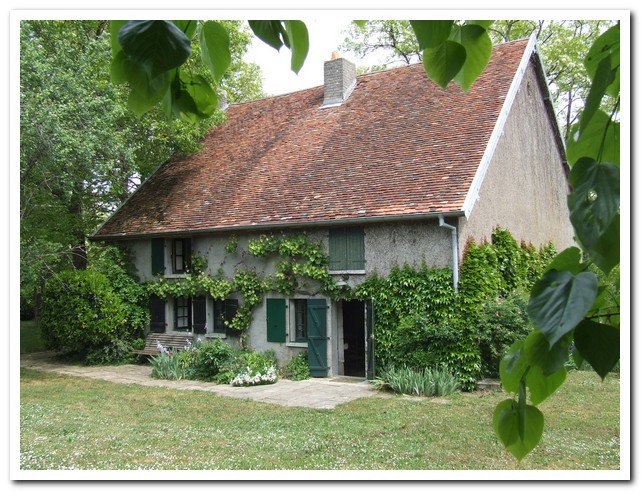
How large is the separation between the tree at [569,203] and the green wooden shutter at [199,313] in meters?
15.6

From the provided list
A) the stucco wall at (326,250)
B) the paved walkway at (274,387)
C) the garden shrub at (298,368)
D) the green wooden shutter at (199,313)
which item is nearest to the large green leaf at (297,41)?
the paved walkway at (274,387)

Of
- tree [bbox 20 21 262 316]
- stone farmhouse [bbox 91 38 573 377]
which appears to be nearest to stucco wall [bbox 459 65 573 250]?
stone farmhouse [bbox 91 38 573 377]

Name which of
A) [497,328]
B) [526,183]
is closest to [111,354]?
[497,328]

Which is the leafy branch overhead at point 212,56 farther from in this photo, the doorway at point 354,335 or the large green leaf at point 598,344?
the doorway at point 354,335

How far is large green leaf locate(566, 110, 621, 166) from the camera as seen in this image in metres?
1.08

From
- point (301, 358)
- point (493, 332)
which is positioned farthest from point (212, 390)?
point (493, 332)

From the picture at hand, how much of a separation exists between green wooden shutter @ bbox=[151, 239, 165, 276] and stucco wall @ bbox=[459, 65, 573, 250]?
9.20m

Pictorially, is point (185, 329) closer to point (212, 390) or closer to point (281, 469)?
point (212, 390)

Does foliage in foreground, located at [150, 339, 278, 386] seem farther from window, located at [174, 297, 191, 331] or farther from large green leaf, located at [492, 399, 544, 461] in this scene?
large green leaf, located at [492, 399, 544, 461]

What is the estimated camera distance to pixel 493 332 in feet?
40.4

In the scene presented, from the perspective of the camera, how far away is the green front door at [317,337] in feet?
46.2

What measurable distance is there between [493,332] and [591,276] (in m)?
12.1

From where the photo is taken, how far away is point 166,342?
670 inches

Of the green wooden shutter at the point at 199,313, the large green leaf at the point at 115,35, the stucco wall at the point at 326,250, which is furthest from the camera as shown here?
the green wooden shutter at the point at 199,313
